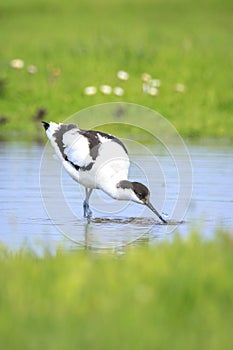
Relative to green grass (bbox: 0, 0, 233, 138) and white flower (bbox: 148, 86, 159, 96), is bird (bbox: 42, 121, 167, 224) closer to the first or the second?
green grass (bbox: 0, 0, 233, 138)

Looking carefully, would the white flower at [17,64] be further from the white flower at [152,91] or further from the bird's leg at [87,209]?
the bird's leg at [87,209]

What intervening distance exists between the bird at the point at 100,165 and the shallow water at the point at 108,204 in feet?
1.06

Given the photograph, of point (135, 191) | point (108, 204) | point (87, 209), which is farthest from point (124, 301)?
point (108, 204)

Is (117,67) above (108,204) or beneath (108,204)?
above

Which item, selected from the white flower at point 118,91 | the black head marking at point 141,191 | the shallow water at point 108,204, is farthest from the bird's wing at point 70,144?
the white flower at point 118,91

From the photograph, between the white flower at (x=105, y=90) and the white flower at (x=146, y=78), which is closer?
the white flower at (x=105, y=90)

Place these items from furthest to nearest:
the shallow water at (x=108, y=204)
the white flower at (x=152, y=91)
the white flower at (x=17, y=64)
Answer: the white flower at (x=17, y=64)
the white flower at (x=152, y=91)
the shallow water at (x=108, y=204)

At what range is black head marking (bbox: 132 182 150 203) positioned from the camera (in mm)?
10023

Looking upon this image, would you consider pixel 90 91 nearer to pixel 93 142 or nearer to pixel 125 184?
pixel 93 142

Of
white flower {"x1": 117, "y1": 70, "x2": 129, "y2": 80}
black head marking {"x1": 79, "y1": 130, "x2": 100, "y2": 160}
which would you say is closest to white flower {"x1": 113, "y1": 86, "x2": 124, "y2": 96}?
white flower {"x1": 117, "y1": 70, "x2": 129, "y2": 80}

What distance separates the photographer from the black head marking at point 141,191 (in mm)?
10023

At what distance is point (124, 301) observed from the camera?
5.36 metres

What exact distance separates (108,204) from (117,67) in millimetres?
9733

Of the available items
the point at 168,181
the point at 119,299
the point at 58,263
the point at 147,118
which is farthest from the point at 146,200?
the point at 147,118
